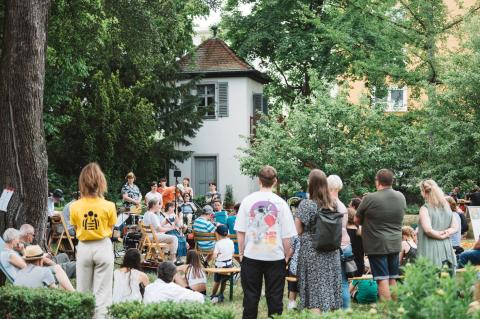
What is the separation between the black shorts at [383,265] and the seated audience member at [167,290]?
7.81 feet

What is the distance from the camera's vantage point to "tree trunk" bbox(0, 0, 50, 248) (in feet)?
43.9

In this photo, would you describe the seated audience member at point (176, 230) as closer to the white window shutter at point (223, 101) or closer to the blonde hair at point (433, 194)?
the blonde hair at point (433, 194)

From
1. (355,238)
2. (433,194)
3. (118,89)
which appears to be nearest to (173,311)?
(355,238)

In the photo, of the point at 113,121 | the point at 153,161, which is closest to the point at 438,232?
the point at 113,121

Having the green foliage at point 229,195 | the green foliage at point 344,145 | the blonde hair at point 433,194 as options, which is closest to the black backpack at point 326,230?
the blonde hair at point 433,194

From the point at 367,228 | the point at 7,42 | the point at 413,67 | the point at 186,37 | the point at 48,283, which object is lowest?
the point at 48,283

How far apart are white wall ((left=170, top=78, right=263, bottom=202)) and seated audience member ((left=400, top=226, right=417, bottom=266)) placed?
25.1 meters

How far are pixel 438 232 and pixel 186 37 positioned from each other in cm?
2529

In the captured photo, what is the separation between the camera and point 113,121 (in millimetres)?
31078

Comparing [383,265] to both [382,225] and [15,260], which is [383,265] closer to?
[382,225]

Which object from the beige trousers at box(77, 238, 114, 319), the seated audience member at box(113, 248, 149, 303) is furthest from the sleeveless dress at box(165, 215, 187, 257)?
the beige trousers at box(77, 238, 114, 319)

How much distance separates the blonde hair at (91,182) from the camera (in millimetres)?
9039

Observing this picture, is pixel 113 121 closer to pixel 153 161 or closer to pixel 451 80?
pixel 153 161

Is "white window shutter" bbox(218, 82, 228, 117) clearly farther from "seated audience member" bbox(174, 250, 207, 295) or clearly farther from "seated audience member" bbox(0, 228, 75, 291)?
"seated audience member" bbox(0, 228, 75, 291)
